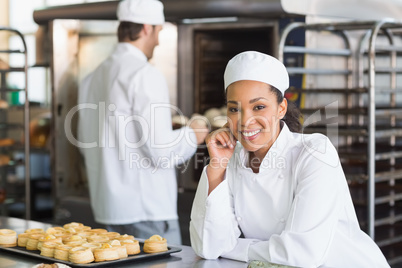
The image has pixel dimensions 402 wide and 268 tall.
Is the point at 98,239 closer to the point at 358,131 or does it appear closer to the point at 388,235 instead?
the point at 358,131

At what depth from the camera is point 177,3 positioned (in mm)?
4906

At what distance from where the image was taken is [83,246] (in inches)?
79.7

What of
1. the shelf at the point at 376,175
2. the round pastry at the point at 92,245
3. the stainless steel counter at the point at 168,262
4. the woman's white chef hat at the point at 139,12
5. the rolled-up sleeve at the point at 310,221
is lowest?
the shelf at the point at 376,175

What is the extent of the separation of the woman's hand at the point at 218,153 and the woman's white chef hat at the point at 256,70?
235mm

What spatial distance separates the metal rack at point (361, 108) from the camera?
3982 mm

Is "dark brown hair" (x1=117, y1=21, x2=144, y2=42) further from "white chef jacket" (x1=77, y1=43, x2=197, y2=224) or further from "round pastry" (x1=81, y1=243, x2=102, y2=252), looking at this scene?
"round pastry" (x1=81, y1=243, x2=102, y2=252)

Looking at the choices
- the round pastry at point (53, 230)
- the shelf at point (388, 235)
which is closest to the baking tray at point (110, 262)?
the round pastry at point (53, 230)

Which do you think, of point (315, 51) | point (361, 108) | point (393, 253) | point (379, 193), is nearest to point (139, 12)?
point (315, 51)

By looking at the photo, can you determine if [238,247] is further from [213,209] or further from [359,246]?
[359,246]

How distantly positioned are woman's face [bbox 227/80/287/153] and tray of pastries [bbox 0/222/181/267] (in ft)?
1.54

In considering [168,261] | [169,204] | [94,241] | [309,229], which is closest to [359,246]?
[309,229]

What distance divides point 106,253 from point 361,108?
8.05ft

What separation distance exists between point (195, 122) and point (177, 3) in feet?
5.70

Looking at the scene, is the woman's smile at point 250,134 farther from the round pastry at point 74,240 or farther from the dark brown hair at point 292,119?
the round pastry at point 74,240
